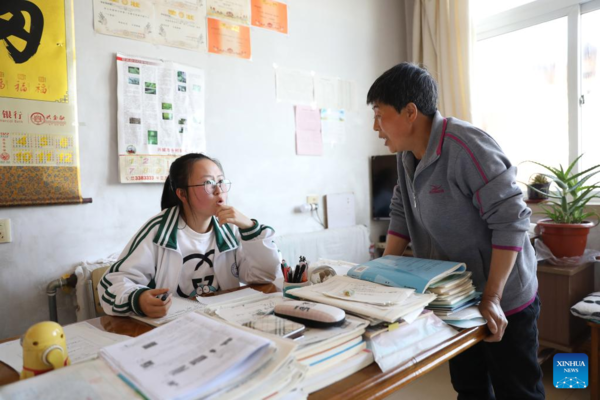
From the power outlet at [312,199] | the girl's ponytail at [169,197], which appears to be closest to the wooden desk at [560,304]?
the power outlet at [312,199]

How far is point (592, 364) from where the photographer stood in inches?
76.5

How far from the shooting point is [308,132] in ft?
9.33

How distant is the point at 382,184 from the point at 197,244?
2076 mm

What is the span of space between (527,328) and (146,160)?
6.05 feet

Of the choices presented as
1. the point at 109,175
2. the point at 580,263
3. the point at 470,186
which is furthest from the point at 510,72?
the point at 109,175

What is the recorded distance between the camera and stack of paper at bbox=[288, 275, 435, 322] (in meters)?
0.77

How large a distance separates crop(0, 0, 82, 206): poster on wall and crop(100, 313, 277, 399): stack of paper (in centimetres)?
144

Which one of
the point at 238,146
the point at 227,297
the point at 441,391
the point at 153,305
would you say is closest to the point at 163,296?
the point at 153,305

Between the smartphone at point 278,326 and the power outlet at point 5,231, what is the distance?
1.50 m

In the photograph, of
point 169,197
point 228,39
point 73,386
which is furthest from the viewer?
point 228,39

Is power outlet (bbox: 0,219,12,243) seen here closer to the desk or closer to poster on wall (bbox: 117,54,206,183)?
poster on wall (bbox: 117,54,206,183)

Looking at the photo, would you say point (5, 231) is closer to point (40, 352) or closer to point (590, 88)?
point (40, 352)

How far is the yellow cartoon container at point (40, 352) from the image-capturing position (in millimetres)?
598

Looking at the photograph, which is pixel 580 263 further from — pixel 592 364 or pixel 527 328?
pixel 527 328
